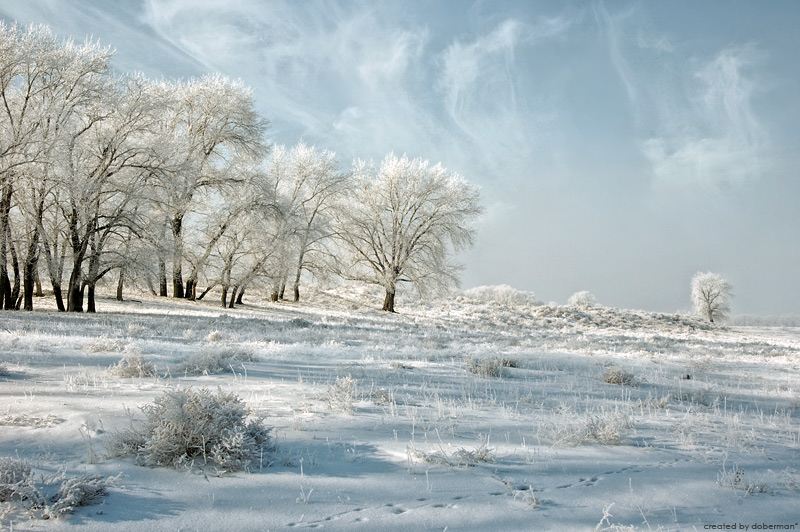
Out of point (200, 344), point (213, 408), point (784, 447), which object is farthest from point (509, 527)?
point (200, 344)

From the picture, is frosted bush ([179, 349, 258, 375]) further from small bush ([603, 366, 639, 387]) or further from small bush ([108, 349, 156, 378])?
small bush ([603, 366, 639, 387])

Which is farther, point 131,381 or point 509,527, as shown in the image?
point 131,381

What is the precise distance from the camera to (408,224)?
105 feet

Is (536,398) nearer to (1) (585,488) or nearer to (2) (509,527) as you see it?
(1) (585,488)

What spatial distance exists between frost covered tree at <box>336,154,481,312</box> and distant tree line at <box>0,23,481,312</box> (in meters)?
0.09

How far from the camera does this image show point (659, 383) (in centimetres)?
842

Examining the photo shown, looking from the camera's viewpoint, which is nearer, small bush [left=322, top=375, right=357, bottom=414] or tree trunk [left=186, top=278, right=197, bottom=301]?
small bush [left=322, top=375, right=357, bottom=414]

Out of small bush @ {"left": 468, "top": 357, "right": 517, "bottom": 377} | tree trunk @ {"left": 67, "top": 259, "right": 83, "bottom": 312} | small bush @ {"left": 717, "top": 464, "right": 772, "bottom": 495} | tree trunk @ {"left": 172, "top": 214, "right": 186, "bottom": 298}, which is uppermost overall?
tree trunk @ {"left": 172, "top": 214, "right": 186, "bottom": 298}

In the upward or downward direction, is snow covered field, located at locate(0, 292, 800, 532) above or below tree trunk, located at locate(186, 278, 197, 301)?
below

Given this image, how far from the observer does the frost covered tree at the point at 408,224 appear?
104 ft

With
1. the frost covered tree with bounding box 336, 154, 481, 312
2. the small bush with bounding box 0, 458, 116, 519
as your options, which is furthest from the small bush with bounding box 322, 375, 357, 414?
the frost covered tree with bounding box 336, 154, 481, 312

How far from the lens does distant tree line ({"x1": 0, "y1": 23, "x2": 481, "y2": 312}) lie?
→ 18547 mm

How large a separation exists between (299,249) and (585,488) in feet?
87.3

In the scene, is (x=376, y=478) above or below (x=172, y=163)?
below
